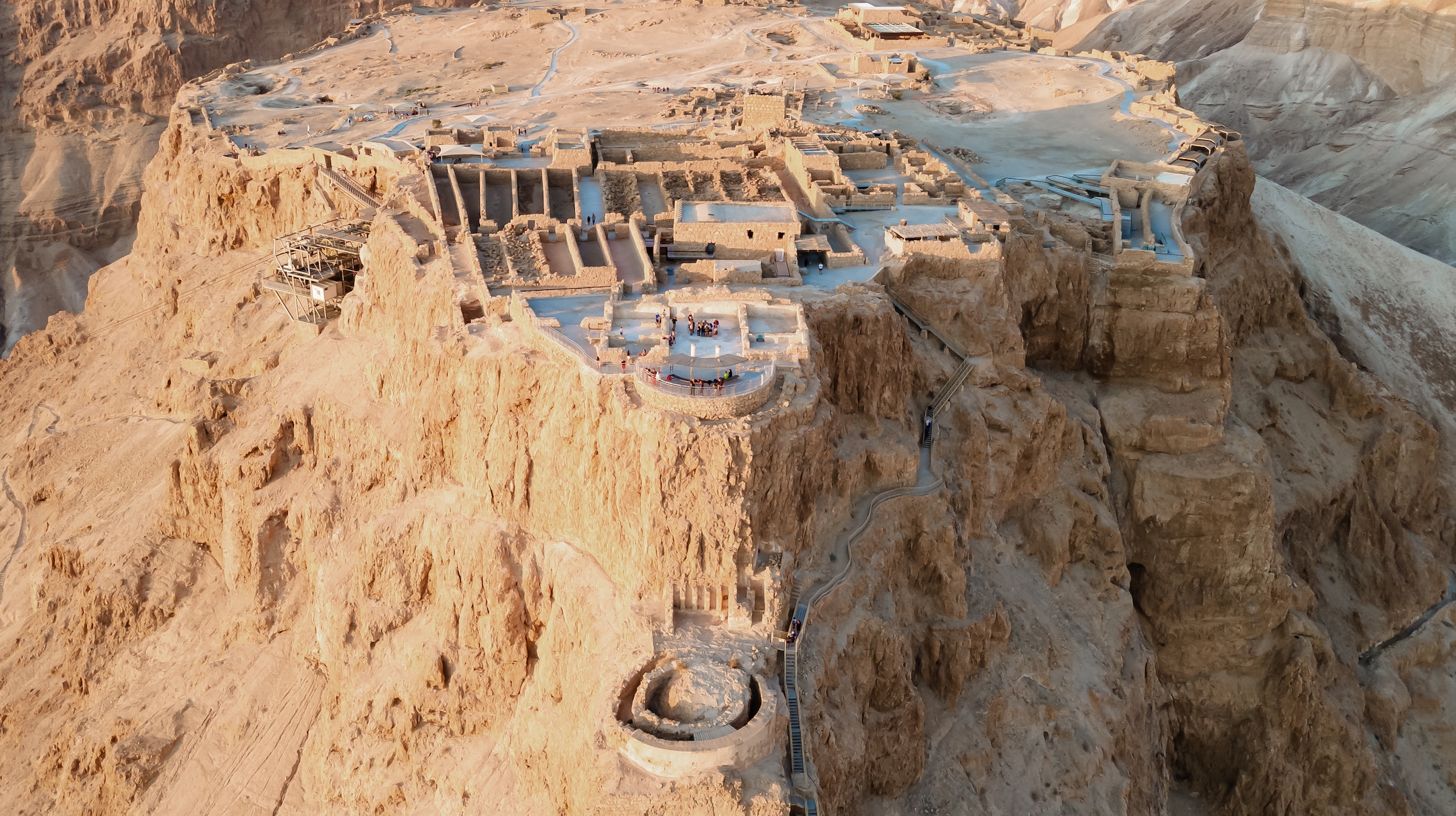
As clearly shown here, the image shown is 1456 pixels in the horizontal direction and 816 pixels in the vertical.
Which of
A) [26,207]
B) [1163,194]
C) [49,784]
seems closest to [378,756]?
[49,784]

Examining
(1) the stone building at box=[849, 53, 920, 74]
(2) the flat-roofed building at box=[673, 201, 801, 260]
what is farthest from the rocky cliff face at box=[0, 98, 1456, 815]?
(1) the stone building at box=[849, 53, 920, 74]

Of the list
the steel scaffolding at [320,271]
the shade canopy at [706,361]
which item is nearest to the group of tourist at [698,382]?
the shade canopy at [706,361]

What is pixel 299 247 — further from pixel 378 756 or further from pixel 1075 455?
pixel 1075 455

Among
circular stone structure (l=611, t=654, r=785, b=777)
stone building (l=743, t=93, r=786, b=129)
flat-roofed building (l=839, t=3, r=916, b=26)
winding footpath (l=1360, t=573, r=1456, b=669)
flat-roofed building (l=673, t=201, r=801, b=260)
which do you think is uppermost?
flat-roofed building (l=673, t=201, r=801, b=260)

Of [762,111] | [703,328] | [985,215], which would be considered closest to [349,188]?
[762,111]

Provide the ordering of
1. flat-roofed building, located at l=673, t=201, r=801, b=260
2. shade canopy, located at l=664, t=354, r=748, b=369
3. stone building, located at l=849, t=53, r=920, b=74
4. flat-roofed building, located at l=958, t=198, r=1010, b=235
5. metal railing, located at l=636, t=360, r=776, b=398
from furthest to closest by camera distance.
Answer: stone building, located at l=849, t=53, r=920, b=74 → flat-roofed building, located at l=958, t=198, r=1010, b=235 → flat-roofed building, located at l=673, t=201, r=801, b=260 → shade canopy, located at l=664, t=354, r=748, b=369 → metal railing, located at l=636, t=360, r=776, b=398

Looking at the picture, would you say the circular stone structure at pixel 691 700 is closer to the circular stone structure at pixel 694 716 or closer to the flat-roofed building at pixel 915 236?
the circular stone structure at pixel 694 716

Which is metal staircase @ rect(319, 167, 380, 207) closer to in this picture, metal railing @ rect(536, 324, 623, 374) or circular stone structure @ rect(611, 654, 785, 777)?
metal railing @ rect(536, 324, 623, 374)

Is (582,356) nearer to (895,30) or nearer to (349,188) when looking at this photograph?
(349,188)
